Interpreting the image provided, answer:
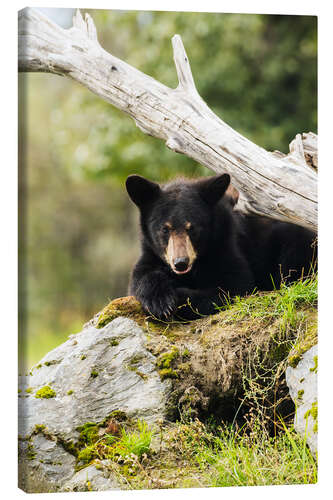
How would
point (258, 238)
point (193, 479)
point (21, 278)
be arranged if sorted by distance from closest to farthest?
point (193, 479)
point (21, 278)
point (258, 238)

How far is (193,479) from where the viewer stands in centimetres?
456

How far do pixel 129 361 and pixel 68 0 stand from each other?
2.95 meters

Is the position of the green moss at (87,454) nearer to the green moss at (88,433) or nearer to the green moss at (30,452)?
the green moss at (88,433)

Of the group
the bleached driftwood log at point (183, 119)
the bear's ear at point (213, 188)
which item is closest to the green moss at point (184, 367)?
the bleached driftwood log at point (183, 119)

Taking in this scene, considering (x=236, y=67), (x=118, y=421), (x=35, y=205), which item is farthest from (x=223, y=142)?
(x=35, y=205)

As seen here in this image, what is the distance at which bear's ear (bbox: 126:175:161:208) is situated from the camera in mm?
5461

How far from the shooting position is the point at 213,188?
558 centimetres

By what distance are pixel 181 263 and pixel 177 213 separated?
553mm

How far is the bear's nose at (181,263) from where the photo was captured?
5.11 m

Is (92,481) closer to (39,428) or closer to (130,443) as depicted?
(130,443)

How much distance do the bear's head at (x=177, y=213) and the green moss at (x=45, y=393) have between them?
1380mm

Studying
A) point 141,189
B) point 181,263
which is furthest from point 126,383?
point 141,189

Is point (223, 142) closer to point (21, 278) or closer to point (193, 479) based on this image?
point (21, 278)

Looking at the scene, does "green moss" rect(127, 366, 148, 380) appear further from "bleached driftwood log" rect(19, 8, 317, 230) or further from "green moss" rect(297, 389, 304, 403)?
"bleached driftwood log" rect(19, 8, 317, 230)
